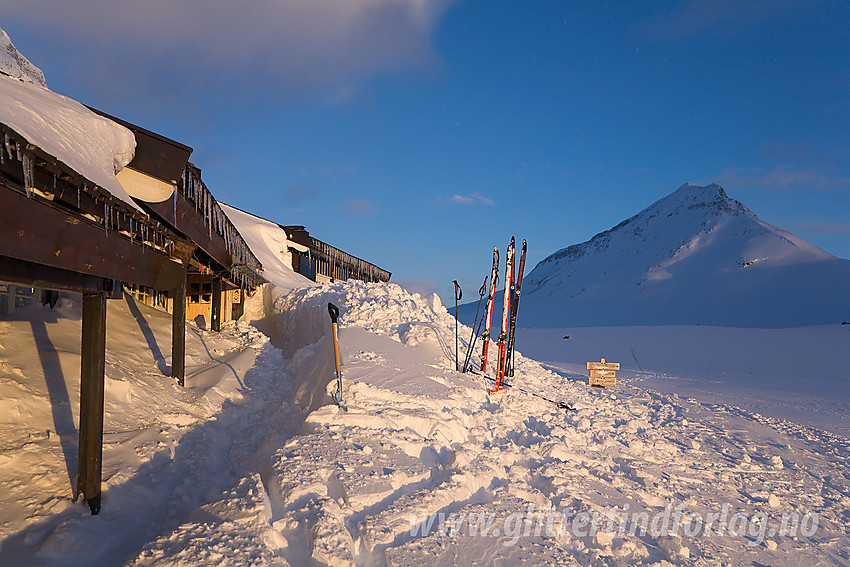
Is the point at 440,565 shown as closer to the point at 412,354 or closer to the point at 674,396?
the point at 412,354

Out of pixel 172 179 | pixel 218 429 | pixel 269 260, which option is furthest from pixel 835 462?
pixel 269 260

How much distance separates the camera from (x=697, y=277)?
229 ft

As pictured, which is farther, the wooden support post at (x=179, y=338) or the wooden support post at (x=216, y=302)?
the wooden support post at (x=216, y=302)

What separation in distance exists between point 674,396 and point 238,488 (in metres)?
9.79

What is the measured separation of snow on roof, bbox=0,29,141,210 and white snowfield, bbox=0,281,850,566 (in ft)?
8.54

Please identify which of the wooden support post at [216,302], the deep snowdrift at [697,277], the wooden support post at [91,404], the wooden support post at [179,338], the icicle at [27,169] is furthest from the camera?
the deep snowdrift at [697,277]

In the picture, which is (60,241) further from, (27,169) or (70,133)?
(70,133)

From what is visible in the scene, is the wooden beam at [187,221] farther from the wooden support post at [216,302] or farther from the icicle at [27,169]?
the wooden support post at [216,302]

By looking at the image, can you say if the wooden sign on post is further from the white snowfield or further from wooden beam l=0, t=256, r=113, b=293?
wooden beam l=0, t=256, r=113, b=293

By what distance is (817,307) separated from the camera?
55.7 meters

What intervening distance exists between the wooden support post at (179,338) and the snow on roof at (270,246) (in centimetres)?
799

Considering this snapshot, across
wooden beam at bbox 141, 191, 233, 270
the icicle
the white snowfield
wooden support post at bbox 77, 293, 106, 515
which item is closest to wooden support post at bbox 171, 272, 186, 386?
the white snowfield

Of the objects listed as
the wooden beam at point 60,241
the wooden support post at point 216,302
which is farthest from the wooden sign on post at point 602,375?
the wooden beam at point 60,241

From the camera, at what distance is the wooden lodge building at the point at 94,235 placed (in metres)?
2.82
